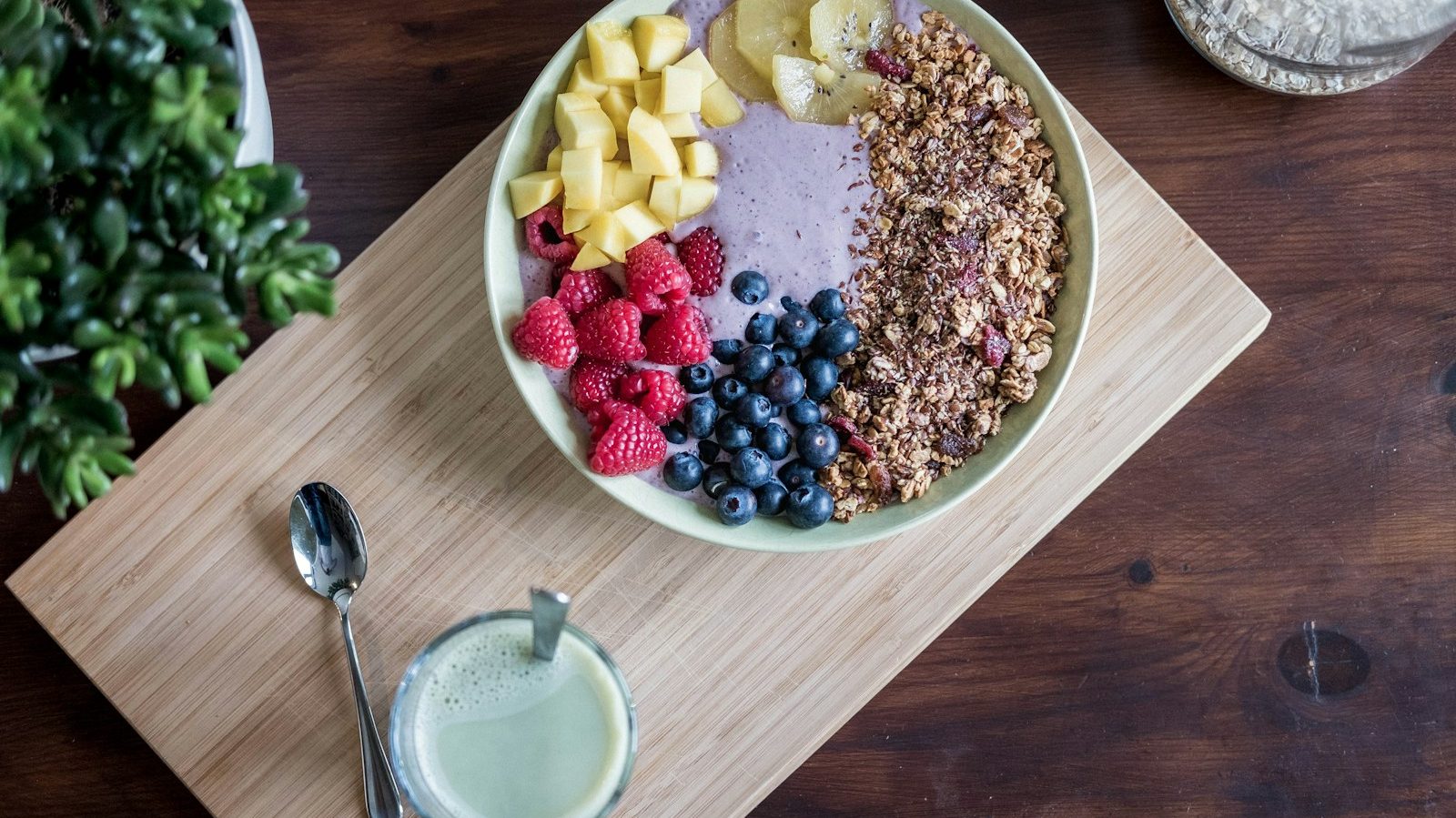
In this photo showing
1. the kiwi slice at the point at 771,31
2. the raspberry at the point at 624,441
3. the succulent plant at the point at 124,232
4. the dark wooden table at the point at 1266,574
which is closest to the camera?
the succulent plant at the point at 124,232

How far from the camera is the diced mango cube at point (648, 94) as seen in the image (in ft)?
4.57

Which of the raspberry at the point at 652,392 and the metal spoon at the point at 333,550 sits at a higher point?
the raspberry at the point at 652,392

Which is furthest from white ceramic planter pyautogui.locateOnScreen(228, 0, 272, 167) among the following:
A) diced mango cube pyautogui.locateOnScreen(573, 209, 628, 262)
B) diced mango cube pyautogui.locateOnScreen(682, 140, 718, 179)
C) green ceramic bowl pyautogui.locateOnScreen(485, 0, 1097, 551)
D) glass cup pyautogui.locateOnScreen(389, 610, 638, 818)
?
glass cup pyautogui.locateOnScreen(389, 610, 638, 818)

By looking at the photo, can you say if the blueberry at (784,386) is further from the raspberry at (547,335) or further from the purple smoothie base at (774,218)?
the raspberry at (547,335)

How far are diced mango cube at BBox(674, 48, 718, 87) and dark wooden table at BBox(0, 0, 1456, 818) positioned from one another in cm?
64

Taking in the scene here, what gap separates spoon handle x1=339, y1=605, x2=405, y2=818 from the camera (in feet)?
4.57

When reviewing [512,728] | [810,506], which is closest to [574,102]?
[810,506]

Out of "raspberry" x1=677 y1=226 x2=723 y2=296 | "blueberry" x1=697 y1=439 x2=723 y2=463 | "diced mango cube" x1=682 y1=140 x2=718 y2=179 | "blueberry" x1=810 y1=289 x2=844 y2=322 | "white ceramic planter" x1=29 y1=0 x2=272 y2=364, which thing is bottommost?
"blueberry" x1=697 y1=439 x2=723 y2=463

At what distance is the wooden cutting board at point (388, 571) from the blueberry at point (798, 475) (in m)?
0.13

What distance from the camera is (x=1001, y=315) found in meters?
1.40

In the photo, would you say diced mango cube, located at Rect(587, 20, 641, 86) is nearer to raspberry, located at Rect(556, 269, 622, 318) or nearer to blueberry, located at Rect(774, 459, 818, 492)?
raspberry, located at Rect(556, 269, 622, 318)

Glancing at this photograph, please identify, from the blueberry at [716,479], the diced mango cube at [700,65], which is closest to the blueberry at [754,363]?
the blueberry at [716,479]

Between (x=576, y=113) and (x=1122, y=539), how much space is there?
960 mm

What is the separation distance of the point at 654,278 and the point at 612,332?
3.2 inches
